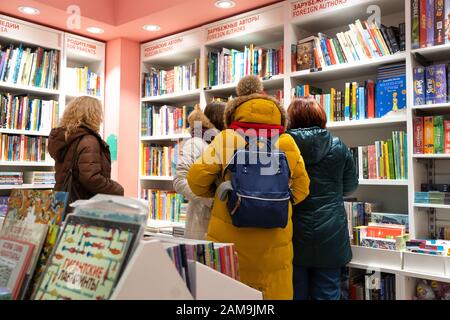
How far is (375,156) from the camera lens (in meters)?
2.83

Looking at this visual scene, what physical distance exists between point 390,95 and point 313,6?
0.89 m

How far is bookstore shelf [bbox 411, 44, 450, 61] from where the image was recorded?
2.56 meters

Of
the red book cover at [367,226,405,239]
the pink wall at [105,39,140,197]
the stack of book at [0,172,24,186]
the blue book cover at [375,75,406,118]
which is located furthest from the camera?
the pink wall at [105,39,140,197]

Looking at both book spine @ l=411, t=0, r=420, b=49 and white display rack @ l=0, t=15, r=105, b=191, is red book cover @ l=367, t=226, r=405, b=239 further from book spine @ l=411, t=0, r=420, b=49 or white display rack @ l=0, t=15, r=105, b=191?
white display rack @ l=0, t=15, r=105, b=191

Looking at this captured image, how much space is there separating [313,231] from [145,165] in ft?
8.55

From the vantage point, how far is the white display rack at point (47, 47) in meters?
3.65

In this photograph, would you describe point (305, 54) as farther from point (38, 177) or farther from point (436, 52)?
point (38, 177)

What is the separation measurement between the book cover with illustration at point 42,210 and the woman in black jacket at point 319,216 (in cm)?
126

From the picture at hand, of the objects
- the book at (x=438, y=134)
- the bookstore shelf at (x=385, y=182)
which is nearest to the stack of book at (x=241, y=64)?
the bookstore shelf at (x=385, y=182)

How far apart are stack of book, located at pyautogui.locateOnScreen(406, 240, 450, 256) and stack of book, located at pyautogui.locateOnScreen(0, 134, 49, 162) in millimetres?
3087

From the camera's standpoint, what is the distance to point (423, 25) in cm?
262

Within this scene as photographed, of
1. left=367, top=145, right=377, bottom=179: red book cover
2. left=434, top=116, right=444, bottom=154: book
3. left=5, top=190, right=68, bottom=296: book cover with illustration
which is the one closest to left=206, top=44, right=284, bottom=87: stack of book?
left=367, top=145, right=377, bottom=179: red book cover

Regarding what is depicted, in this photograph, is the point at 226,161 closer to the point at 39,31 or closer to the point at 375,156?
the point at 375,156
